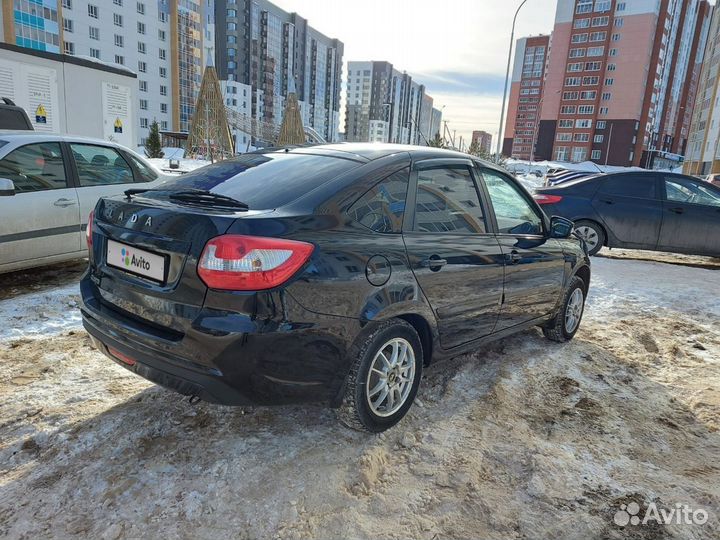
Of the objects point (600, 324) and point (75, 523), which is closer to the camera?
point (75, 523)

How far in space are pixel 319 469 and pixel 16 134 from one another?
5052mm

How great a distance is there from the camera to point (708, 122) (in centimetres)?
6506

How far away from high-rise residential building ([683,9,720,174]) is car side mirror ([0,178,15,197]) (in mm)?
69639

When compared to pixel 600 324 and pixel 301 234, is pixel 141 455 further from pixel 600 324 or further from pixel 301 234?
pixel 600 324

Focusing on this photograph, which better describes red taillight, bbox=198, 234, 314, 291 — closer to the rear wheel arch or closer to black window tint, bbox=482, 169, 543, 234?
the rear wheel arch

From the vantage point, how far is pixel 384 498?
2426 mm

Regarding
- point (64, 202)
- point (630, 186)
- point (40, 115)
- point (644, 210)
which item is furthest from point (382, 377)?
point (40, 115)

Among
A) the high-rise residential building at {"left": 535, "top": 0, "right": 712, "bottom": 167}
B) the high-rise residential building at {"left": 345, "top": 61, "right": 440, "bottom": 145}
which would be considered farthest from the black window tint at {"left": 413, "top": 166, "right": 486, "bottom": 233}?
the high-rise residential building at {"left": 345, "top": 61, "right": 440, "bottom": 145}

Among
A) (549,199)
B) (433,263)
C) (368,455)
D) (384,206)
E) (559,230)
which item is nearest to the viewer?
(368,455)

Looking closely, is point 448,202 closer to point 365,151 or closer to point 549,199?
point 365,151

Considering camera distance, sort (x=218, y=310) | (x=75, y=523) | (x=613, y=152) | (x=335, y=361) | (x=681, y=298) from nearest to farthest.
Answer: (x=75, y=523) → (x=218, y=310) → (x=335, y=361) → (x=681, y=298) → (x=613, y=152)

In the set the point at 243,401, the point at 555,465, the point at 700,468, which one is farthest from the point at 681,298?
the point at 243,401

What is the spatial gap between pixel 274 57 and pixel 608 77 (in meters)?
66.4

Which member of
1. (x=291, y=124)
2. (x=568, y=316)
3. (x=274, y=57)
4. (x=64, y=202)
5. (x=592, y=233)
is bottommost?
(x=568, y=316)
